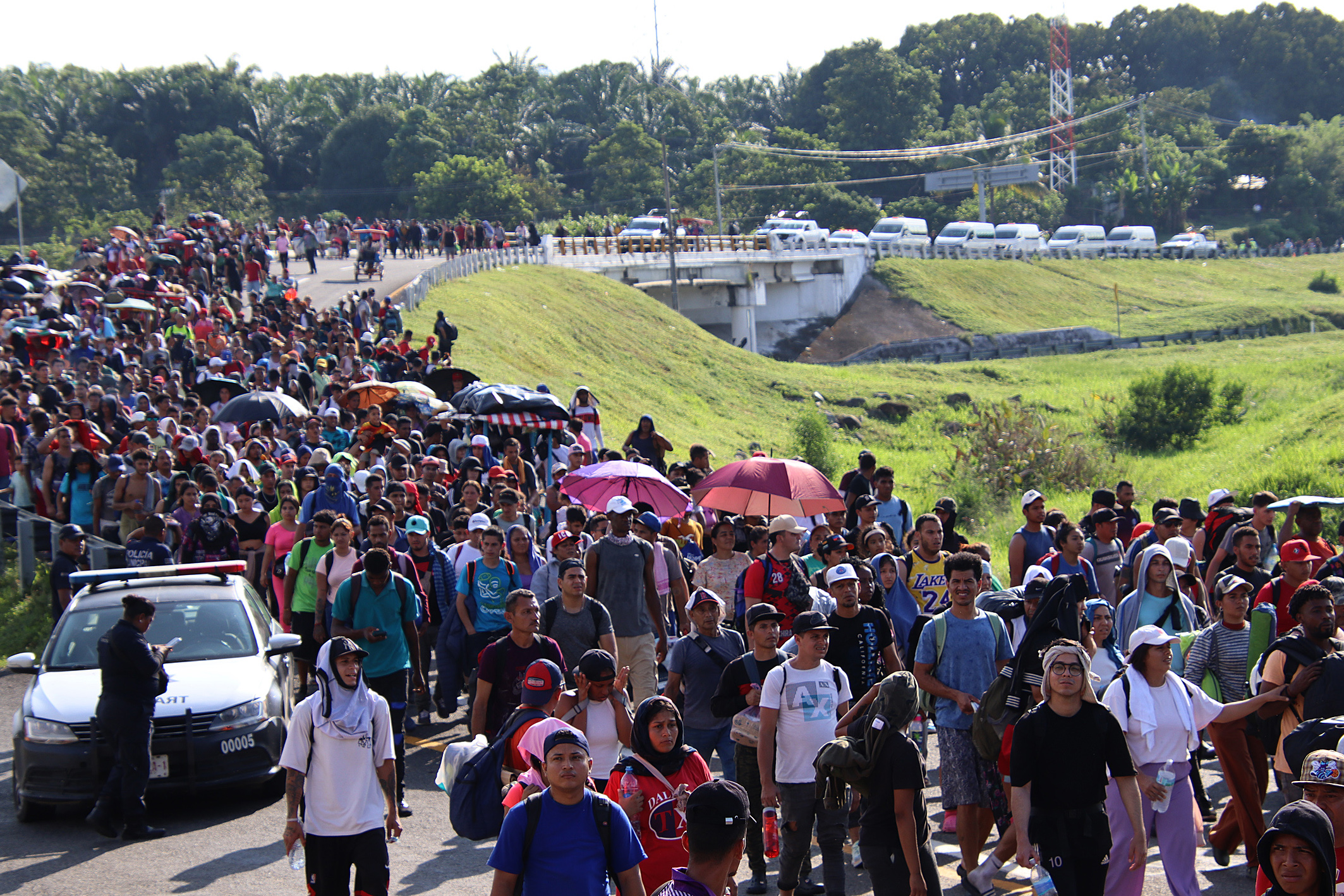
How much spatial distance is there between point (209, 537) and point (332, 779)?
6.31 metres

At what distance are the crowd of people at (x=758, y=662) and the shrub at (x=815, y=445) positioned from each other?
18401 millimetres

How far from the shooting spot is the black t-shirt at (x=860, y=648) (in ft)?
24.0

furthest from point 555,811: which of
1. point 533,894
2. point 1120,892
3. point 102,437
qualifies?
point 102,437

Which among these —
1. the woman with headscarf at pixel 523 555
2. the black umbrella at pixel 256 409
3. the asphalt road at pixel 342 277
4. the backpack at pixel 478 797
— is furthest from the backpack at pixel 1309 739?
the asphalt road at pixel 342 277

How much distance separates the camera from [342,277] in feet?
138

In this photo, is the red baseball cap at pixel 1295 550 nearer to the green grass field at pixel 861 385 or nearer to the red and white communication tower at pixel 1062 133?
the green grass field at pixel 861 385

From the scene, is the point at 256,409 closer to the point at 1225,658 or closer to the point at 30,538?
the point at 30,538

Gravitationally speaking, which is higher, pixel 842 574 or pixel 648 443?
pixel 842 574

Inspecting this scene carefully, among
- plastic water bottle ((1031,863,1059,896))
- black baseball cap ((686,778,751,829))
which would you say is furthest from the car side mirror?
plastic water bottle ((1031,863,1059,896))

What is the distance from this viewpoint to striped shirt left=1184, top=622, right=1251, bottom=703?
7777mm

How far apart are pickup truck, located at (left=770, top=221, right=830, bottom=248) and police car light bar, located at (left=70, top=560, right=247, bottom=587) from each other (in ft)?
181

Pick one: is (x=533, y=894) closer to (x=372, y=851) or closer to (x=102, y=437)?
(x=372, y=851)

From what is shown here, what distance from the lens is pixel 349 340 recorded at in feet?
75.4

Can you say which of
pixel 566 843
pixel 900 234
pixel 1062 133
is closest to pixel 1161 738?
pixel 566 843
